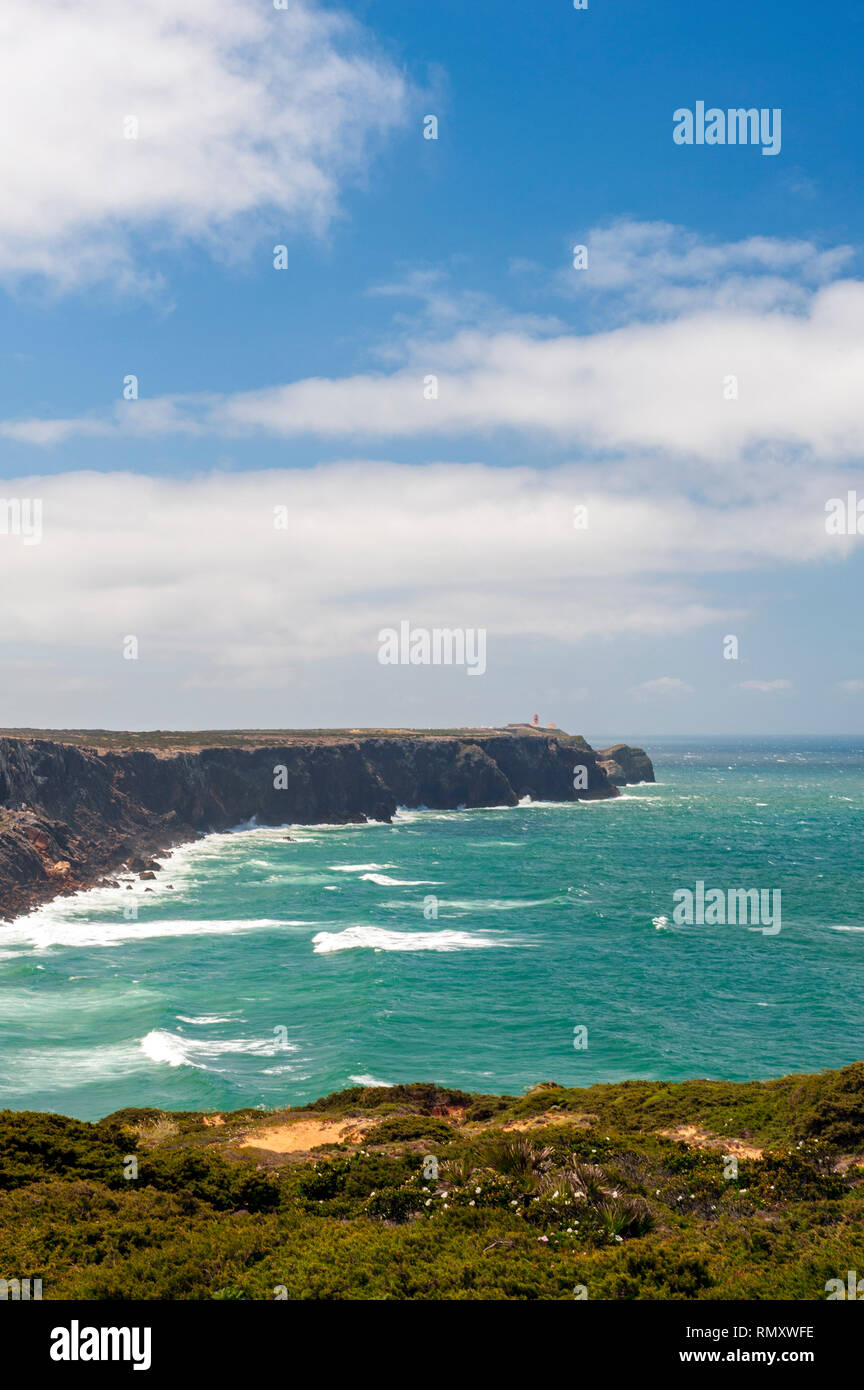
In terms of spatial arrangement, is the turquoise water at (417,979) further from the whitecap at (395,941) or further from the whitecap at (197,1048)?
the whitecap at (395,941)

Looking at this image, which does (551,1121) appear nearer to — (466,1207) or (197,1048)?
(466,1207)

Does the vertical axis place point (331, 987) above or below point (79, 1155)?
below

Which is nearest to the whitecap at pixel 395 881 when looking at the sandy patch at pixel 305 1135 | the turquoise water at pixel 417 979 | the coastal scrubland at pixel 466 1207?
the turquoise water at pixel 417 979

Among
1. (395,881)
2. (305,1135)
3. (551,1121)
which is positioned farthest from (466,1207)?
(395,881)

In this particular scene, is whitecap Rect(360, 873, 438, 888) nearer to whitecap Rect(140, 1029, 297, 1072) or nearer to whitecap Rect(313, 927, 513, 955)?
whitecap Rect(313, 927, 513, 955)
